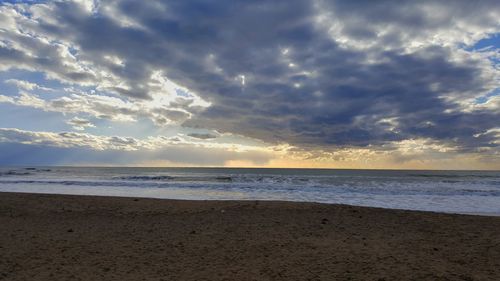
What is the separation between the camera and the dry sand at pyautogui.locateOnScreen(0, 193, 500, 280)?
5.41m

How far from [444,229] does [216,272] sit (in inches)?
270

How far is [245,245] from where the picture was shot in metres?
7.20

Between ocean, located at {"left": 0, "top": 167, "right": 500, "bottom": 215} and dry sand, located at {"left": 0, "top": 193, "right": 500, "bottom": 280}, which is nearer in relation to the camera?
dry sand, located at {"left": 0, "top": 193, "right": 500, "bottom": 280}

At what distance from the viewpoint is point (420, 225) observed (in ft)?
31.9

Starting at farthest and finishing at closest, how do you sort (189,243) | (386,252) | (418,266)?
(189,243) < (386,252) < (418,266)

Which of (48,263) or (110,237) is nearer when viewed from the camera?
(48,263)

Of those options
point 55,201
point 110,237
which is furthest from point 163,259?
point 55,201

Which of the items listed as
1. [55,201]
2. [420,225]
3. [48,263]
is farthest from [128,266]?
[55,201]

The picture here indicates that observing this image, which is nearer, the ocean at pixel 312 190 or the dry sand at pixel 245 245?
the dry sand at pixel 245 245

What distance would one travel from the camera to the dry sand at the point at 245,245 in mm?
5414

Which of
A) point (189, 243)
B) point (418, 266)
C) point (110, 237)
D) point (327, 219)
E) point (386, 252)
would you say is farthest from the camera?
point (327, 219)

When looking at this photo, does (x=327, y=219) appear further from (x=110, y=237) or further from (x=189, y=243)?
(x=110, y=237)

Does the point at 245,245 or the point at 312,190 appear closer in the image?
the point at 245,245

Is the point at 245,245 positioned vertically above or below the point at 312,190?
below
